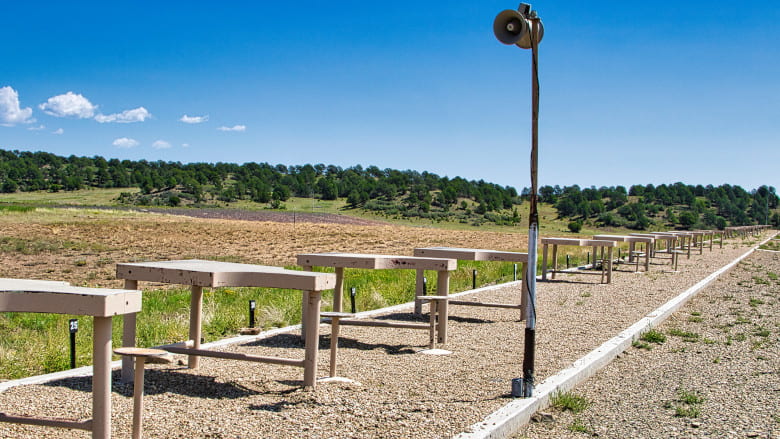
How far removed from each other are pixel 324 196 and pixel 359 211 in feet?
73.1

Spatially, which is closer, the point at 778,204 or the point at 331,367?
the point at 331,367

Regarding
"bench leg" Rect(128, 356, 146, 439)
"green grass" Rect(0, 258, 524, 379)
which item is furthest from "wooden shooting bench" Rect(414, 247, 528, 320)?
"bench leg" Rect(128, 356, 146, 439)

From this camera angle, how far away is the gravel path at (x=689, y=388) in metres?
4.84

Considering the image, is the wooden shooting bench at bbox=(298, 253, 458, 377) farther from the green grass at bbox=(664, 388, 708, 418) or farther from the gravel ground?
the green grass at bbox=(664, 388, 708, 418)

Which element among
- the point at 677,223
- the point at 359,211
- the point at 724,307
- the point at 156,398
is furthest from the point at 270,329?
the point at 359,211

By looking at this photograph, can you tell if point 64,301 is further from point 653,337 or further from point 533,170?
point 653,337

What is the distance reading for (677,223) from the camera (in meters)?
86.6

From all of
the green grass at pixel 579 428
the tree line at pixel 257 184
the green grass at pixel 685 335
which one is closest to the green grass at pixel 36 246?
the green grass at pixel 685 335

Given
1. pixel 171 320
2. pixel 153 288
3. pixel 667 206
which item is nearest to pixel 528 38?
pixel 171 320

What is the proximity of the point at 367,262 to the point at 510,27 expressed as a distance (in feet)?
9.43

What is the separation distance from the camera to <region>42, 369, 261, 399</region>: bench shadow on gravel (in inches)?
201

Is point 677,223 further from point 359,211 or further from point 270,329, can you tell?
point 270,329

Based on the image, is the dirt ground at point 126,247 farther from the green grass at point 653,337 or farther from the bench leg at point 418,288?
the green grass at point 653,337

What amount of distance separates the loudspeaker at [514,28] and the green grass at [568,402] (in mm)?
2677
